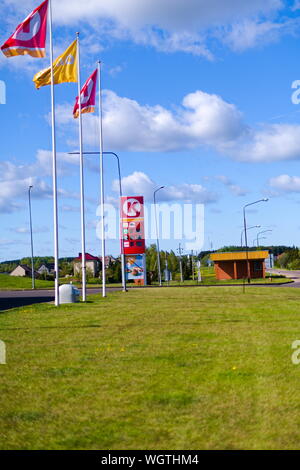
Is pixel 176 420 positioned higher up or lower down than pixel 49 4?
Result: lower down

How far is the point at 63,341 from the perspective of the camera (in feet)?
45.0

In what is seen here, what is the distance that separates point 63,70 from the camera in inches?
1080

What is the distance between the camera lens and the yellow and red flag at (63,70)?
86.1 feet

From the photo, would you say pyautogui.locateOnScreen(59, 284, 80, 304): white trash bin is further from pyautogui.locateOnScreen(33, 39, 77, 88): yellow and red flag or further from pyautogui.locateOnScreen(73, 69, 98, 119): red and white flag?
pyautogui.locateOnScreen(33, 39, 77, 88): yellow and red flag

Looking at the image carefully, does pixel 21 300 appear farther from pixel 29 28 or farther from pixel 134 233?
pixel 134 233

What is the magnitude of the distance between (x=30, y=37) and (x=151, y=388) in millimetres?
18006

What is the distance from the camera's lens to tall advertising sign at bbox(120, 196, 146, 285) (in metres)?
61.8

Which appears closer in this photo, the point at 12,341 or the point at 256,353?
the point at 256,353

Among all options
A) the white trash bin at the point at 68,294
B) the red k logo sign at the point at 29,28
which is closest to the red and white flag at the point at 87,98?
the red k logo sign at the point at 29,28

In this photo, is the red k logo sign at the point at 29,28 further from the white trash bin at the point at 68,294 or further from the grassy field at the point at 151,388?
the grassy field at the point at 151,388
